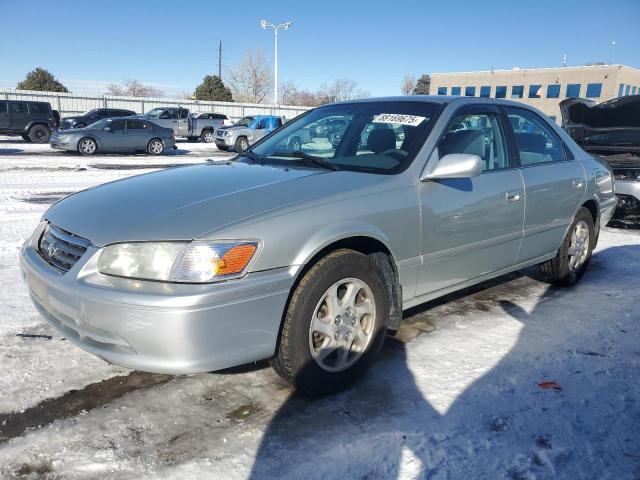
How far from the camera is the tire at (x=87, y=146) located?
17.8 m

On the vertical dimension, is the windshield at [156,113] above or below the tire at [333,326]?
above

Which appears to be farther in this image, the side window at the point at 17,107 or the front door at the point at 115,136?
the side window at the point at 17,107

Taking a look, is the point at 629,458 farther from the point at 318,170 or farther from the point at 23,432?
the point at 23,432

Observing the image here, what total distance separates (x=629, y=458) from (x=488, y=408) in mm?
652

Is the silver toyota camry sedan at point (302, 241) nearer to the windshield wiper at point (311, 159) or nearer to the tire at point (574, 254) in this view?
the windshield wiper at point (311, 159)

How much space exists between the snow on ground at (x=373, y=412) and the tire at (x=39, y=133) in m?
21.2

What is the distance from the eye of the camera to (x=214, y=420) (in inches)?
105

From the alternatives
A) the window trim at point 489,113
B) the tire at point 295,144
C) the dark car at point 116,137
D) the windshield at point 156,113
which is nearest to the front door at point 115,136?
the dark car at point 116,137

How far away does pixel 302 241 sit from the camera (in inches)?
103

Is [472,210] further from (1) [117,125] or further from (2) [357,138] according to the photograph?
(1) [117,125]

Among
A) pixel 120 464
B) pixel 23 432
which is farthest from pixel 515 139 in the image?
pixel 23 432

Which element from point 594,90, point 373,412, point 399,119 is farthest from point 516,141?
point 594,90

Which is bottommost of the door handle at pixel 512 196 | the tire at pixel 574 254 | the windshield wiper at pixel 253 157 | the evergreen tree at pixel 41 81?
the tire at pixel 574 254

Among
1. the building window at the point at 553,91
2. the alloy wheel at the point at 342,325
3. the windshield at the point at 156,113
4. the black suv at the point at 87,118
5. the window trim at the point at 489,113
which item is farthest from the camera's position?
the building window at the point at 553,91
